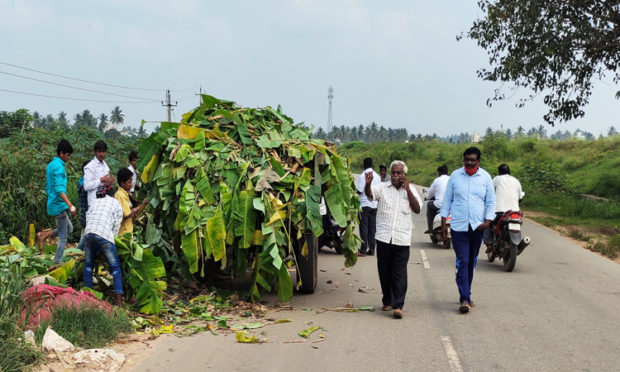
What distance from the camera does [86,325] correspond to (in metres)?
5.61

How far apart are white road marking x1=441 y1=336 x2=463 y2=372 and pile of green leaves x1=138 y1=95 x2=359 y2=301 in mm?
2008

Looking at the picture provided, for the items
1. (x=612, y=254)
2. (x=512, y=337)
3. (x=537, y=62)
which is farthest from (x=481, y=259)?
(x=537, y=62)

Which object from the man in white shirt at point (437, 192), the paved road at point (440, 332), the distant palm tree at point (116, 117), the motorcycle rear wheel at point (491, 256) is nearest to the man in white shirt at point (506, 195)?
the motorcycle rear wheel at point (491, 256)

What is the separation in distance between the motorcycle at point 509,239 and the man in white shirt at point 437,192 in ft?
6.43

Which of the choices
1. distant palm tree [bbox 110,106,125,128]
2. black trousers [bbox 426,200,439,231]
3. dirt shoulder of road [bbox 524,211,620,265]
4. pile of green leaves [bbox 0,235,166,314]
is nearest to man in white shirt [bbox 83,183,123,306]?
pile of green leaves [bbox 0,235,166,314]

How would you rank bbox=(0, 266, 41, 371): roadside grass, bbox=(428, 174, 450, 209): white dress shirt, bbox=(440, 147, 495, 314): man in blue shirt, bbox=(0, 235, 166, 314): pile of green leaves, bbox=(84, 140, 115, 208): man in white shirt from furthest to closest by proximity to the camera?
bbox=(428, 174, 450, 209): white dress shirt → bbox=(84, 140, 115, 208): man in white shirt → bbox=(440, 147, 495, 314): man in blue shirt → bbox=(0, 235, 166, 314): pile of green leaves → bbox=(0, 266, 41, 371): roadside grass

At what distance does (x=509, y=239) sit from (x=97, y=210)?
696cm

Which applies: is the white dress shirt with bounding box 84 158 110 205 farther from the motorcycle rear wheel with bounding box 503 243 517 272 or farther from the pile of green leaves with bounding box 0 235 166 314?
the motorcycle rear wheel with bounding box 503 243 517 272

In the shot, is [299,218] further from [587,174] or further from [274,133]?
[587,174]

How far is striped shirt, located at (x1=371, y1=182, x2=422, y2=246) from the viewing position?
716 centimetres

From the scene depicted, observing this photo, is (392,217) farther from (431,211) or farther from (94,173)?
(431,211)

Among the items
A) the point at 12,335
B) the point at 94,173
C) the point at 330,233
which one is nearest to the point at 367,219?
Answer: the point at 330,233

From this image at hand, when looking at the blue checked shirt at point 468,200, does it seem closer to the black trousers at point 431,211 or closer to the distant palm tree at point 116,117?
the black trousers at point 431,211

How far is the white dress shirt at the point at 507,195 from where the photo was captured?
1063 centimetres
